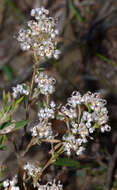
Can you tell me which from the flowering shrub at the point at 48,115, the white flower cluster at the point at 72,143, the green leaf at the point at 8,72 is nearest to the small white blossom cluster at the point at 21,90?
the flowering shrub at the point at 48,115

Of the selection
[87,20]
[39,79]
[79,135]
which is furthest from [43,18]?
[87,20]

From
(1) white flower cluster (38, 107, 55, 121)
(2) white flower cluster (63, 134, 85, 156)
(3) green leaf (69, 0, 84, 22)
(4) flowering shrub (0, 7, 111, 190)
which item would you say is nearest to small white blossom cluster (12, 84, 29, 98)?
(4) flowering shrub (0, 7, 111, 190)

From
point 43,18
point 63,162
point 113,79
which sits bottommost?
point 63,162

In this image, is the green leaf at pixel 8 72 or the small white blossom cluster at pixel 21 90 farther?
the green leaf at pixel 8 72

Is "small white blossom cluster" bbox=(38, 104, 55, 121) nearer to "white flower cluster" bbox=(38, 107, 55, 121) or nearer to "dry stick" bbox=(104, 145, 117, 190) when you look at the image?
"white flower cluster" bbox=(38, 107, 55, 121)

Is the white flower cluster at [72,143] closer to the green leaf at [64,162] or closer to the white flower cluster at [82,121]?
the white flower cluster at [82,121]

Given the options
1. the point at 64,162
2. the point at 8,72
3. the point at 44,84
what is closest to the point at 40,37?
the point at 44,84

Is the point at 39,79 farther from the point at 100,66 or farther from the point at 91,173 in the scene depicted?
the point at 100,66

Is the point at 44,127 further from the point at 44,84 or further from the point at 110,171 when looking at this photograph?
the point at 110,171
